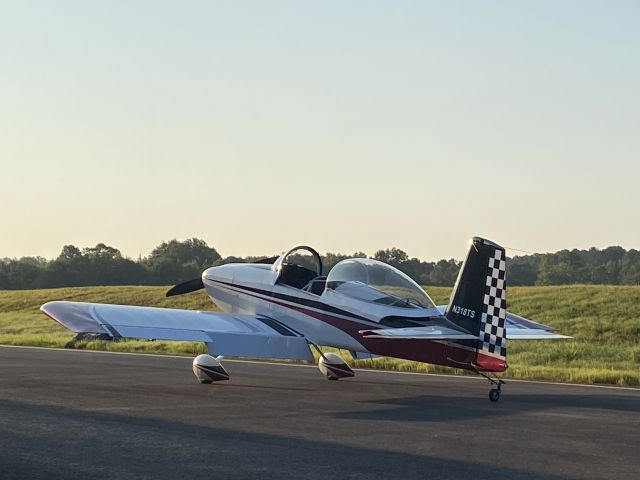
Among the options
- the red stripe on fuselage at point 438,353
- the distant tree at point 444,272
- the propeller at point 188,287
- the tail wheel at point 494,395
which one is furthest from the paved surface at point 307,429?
the distant tree at point 444,272

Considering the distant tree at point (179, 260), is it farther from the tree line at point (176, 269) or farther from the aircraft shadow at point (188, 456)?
the aircraft shadow at point (188, 456)

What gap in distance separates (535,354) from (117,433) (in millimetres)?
19213

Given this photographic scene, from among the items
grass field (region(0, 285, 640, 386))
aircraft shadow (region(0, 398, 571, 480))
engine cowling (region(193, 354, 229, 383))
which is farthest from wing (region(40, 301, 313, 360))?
grass field (region(0, 285, 640, 386))

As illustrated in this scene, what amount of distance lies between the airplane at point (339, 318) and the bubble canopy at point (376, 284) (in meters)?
0.02

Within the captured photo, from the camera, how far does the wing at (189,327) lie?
48.9ft

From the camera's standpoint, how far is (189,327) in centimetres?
1627

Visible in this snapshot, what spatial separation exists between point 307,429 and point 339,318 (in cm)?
524

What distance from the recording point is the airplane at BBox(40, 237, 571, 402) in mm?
14469

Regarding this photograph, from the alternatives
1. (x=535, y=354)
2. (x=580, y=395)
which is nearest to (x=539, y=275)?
(x=535, y=354)

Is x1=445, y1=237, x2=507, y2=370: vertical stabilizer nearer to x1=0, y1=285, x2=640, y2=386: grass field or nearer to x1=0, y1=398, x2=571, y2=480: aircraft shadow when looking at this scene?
x1=0, y1=398, x2=571, y2=480: aircraft shadow

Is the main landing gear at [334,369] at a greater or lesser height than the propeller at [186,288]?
lesser

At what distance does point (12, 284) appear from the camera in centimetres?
9075

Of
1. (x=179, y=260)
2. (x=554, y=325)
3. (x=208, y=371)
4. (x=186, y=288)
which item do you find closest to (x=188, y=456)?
(x=208, y=371)

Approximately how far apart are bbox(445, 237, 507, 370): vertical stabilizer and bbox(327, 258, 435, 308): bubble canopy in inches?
36.9
